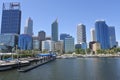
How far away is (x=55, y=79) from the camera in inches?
2164

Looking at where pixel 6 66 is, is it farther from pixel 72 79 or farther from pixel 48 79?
pixel 72 79

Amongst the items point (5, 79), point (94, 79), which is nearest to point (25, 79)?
point (5, 79)

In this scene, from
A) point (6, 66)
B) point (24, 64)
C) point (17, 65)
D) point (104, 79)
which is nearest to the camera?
point (104, 79)

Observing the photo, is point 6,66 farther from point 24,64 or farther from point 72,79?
point 72,79

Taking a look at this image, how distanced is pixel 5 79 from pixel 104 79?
102ft

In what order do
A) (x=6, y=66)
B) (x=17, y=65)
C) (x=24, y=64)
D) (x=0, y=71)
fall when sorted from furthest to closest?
1. (x=24, y=64)
2. (x=17, y=65)
3. (x=6, y=66)
4. (x=0, y=71)

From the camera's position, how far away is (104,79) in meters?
53.6

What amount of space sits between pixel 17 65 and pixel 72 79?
40.8 metres

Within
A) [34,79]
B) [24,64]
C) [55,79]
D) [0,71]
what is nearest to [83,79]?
[55,79]

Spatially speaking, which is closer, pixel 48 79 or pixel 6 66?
pixel 48 79

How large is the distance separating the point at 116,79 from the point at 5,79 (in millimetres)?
34929

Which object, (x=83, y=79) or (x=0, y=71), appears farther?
(x=0, y=71)

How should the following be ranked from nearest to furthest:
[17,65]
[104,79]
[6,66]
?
[104,79], [6,66], [17,65]

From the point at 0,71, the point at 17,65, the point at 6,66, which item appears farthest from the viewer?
the point at 17,65
